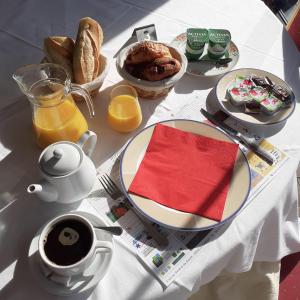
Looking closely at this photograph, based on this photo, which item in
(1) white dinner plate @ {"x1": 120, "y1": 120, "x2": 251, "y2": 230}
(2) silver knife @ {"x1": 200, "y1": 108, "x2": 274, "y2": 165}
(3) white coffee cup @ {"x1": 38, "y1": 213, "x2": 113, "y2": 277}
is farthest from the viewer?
(2) silver knife @ {"x1": 200, "y1": 108, "x2": 274, "y2": 165}

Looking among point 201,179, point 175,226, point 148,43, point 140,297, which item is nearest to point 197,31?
point 148,43

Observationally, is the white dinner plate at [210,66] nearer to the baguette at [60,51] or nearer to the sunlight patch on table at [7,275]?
the baguette at [60,51]

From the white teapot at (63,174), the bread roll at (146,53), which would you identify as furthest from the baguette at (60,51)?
the white teapot at (63,174)

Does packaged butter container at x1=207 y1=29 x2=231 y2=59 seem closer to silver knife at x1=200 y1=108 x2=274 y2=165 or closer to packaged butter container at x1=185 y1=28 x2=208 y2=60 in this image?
packaged butter container at x1=185 y1=28 x2=208 y2=60

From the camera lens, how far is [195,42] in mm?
891

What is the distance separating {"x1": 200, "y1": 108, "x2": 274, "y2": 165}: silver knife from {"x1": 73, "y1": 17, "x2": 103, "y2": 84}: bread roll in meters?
0.28

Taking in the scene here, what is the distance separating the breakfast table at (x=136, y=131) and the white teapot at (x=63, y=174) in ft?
0.17

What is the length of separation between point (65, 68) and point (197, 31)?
399 mm

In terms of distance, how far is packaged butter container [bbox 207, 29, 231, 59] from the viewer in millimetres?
898

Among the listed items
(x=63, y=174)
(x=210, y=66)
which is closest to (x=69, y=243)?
(x=63, y=174)

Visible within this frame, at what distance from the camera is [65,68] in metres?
0.74

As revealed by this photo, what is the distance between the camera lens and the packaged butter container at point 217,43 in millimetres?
898

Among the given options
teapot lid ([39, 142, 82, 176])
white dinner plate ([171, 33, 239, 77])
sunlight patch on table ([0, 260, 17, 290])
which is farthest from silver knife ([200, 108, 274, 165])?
sunlight patch on table ([0, 260, 17, 290])

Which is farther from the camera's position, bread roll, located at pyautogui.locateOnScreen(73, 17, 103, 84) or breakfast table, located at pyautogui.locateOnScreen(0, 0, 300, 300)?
bread roll, located at pyautogui.locateOnScreen(73, 17, 103, 84)
